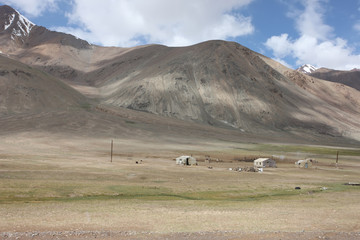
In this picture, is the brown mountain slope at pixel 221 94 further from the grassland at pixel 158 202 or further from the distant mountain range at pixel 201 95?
the grassland at pixel 158 202

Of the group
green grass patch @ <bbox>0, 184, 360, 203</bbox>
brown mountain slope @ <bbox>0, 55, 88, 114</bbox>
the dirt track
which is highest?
brown mountain slope @ <bbox>0, 55, 88, 114</bbox>

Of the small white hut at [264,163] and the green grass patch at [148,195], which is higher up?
the small white hut at [264,163]

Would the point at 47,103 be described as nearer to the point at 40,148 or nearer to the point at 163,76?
the point at 163,76

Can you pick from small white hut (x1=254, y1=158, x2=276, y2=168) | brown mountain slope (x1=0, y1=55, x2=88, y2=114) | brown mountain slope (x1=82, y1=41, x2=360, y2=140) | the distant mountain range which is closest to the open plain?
small white hut (x1=254, y1=158, x2=276, y2=168)

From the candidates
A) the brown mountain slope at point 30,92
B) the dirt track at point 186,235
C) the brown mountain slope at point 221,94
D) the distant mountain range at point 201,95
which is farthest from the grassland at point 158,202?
the brown mountain slope at point 221,94

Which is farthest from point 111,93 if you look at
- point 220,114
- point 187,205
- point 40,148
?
point 187,205

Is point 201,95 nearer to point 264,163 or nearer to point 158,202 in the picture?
point 264,163

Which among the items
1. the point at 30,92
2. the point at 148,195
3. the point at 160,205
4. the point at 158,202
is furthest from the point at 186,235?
the point at 30,92

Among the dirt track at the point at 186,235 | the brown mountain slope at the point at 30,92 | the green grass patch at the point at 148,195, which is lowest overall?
the green grass patch at the point at 148,195

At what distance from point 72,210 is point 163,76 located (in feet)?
487

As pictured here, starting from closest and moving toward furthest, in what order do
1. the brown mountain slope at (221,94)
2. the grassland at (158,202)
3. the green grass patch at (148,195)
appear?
the grassland at (158,202), the green grass patch at (148,195), the brown mountain slope at (221,94)

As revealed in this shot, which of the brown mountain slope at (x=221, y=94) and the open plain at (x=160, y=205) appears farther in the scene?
the brown mountain slope at (x=221, y=94)

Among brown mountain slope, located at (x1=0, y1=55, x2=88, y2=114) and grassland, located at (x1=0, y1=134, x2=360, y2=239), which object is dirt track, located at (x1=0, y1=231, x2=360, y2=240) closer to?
grassland, located at (x1=0, y1=134, x2=360, y2=239)

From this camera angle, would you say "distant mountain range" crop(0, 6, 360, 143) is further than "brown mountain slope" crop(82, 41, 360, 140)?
No
